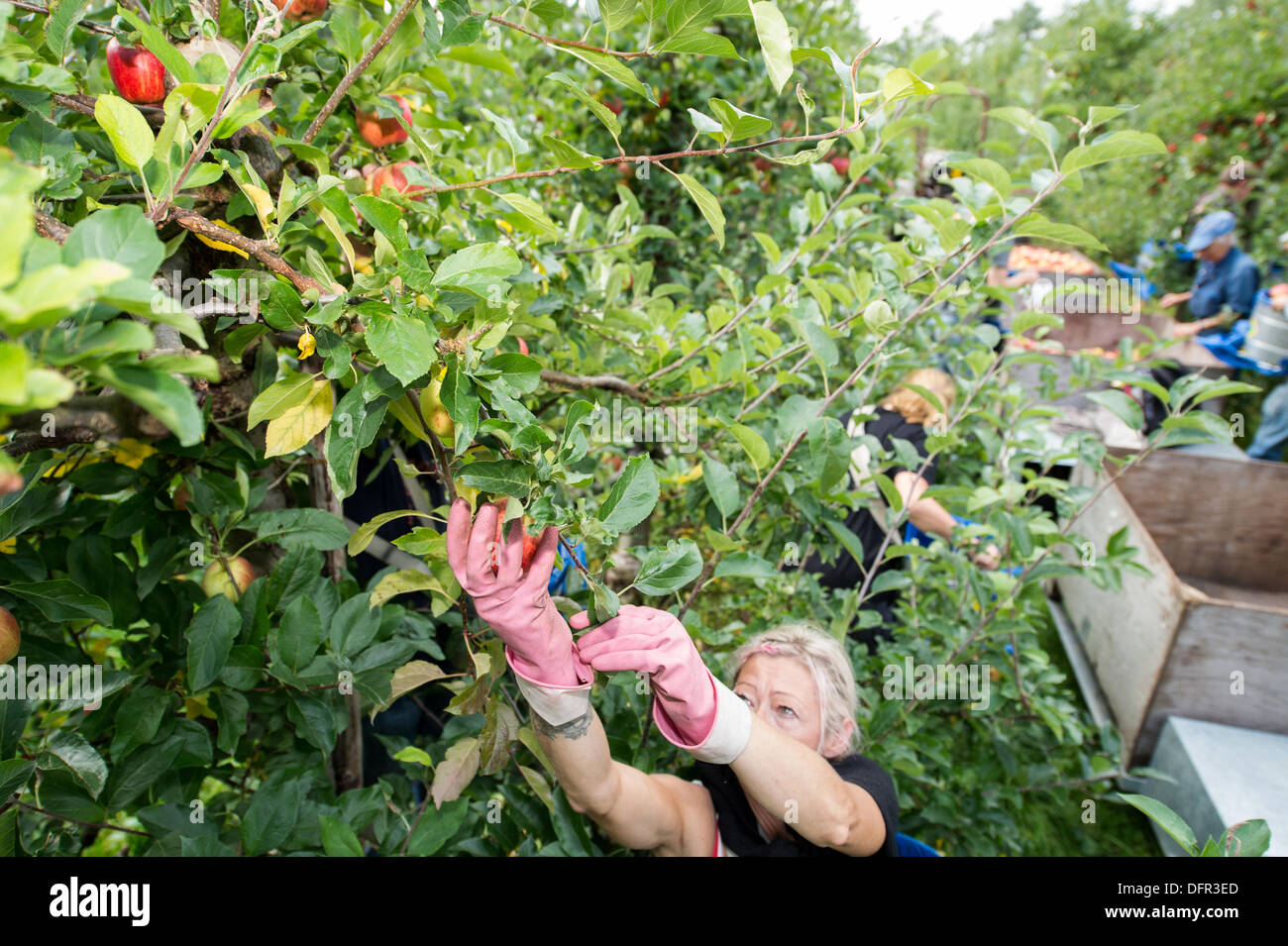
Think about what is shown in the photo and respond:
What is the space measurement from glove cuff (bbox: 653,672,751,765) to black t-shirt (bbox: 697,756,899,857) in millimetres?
176

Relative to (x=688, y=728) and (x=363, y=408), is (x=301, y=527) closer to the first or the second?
(x=363, y=408)

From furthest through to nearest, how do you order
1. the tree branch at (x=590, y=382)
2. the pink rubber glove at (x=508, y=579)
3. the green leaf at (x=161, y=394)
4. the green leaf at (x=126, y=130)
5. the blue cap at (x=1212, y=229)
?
the blue cap at (x=1212, y=229) < the tree branch at (x=590, y=382) < the pink rubber glove at (x=508, y=579) < the green leaf at (x=126, y=130) < the green leaf at (x=161, y=394)

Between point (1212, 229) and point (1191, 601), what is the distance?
3.99 meters

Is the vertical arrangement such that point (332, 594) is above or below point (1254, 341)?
below

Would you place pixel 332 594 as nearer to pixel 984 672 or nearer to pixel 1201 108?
pixel 984 672

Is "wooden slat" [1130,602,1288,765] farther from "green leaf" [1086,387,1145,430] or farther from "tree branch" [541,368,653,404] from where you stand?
"tree branch" [541,368,653,404]

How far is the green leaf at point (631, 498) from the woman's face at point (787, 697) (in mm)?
611

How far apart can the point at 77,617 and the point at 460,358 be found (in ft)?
2.00

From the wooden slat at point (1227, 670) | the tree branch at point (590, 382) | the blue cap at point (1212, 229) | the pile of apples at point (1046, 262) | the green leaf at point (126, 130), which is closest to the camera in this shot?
the green leaf at point (126, 130)

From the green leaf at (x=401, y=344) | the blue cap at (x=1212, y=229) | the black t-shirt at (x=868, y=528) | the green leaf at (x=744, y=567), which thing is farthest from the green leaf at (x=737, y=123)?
the blue cap at (x=1212, y=229)

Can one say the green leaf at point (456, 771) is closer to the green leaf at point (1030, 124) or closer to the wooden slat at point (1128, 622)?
the green leaf at point (1030, 124)

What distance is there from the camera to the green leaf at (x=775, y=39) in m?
0.68

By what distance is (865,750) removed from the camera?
1.45m
